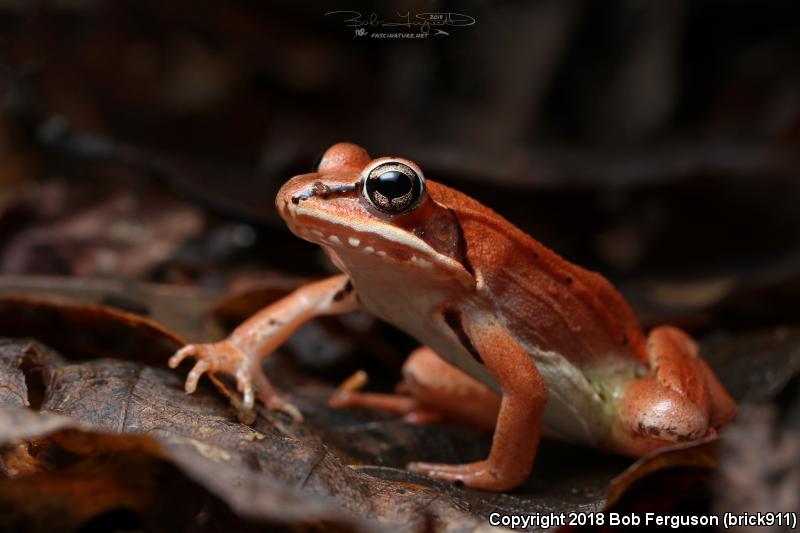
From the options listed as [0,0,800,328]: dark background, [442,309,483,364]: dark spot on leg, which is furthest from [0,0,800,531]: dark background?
[442,309,483,364]: dark spot on leg

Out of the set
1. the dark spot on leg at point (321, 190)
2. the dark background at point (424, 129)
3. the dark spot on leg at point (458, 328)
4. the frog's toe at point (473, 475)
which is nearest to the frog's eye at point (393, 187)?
the dark spot on leg at point (321, 190)

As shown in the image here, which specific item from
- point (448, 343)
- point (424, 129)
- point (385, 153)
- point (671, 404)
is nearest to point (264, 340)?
point (448, 343)

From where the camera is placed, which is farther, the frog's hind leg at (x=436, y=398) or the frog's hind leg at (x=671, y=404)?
the frog's hind leg at (x=436, y=398)

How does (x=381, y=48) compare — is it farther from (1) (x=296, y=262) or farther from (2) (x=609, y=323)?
(2) (x=609, y=323)

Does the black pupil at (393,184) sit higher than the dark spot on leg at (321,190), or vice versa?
the black pupil at (393,184)

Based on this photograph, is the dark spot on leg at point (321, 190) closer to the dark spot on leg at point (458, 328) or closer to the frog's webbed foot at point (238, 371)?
the dark spot on leg at point (458, 328)

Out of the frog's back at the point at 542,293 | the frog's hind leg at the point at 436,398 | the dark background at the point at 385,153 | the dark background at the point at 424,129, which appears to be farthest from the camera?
the dark background at the point at 424,129

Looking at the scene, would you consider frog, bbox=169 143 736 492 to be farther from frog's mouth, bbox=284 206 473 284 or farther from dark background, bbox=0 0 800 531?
dark background, bbox=0 0 800 531
